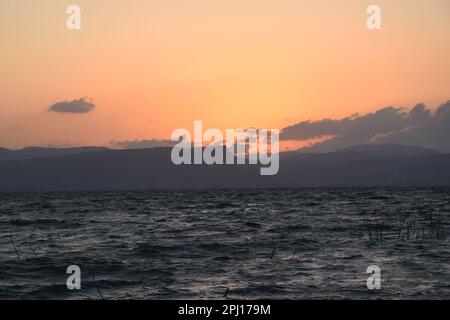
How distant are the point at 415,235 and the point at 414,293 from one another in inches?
815

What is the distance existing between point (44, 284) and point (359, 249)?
18.0m

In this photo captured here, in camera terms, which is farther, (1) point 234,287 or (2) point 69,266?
(2) point 69,266

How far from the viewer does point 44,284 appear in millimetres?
22969

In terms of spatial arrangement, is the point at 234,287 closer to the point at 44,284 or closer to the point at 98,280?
the point at 98,280
